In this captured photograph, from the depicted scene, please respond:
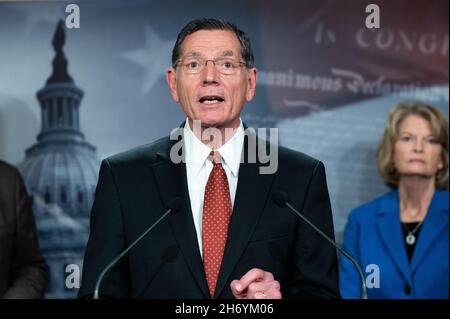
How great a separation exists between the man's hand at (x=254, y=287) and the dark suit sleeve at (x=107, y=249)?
0.37m

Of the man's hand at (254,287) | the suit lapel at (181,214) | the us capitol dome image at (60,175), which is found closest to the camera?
the man's hand at (254,287)

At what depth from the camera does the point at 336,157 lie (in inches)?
130

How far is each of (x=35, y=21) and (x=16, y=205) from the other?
804 mm

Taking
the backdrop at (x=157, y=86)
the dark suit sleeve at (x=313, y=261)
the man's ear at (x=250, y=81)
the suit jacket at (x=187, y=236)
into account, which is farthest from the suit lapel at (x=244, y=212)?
the backdrop at (x=157, y=86)

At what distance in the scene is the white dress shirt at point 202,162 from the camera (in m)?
2.14

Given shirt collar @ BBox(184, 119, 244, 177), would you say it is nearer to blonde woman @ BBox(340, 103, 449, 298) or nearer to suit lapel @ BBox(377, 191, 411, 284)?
blonde woman @ BBox(340, 103, 449, 298)

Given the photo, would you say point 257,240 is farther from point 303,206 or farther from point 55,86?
point 55,86

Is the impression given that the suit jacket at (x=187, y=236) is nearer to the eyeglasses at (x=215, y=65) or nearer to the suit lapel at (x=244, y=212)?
the suit lapel at (x=244, y=212)

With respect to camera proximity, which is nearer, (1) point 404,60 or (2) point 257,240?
(2) point 257,240

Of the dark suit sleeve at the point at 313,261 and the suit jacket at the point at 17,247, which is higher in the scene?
the suit jacket at the point at 17,247

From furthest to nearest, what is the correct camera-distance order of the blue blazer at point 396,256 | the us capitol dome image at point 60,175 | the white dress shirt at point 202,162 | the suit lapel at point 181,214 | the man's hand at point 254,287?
the us capitol dome image at point 60,175
the blue blazer at point 396,256
the white dress shirt at point 202,162
the suit lapel at point 181,214
the man's hand at point 254,287

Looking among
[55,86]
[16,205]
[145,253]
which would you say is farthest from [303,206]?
[55,86]

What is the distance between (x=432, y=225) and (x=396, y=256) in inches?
7.9

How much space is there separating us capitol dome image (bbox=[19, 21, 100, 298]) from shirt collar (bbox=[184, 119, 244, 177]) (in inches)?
40.2
